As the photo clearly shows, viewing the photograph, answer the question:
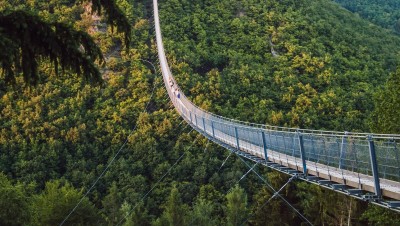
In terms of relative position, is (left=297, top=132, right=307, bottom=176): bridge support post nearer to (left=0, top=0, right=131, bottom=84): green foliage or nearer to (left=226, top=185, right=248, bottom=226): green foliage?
(left=0, top=0, right=131, bottom=84): green foliage

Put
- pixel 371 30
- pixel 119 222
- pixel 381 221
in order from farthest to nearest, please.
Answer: pixel 371 30, pixel 119 222, pixel 381 221

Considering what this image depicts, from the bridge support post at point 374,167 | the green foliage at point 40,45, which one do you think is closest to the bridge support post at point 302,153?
the bridge support post at point 374,167

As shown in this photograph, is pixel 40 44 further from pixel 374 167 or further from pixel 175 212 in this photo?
Answer: pixel 175 212

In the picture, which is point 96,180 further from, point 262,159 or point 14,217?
point 262,159

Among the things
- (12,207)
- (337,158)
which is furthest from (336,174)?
(12,207)

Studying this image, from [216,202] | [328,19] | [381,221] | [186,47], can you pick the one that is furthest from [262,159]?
[328,19]

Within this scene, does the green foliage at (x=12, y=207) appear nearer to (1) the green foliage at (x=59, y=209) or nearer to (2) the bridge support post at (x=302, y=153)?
(1) the green foliage at (x=59, y=209)

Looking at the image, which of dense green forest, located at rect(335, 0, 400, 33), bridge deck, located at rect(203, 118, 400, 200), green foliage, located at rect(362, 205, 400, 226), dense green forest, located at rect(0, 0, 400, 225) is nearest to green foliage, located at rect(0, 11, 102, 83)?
bridge deck, located at rect(203, 118, 400, 200)

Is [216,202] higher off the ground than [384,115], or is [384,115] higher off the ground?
[384,115]
